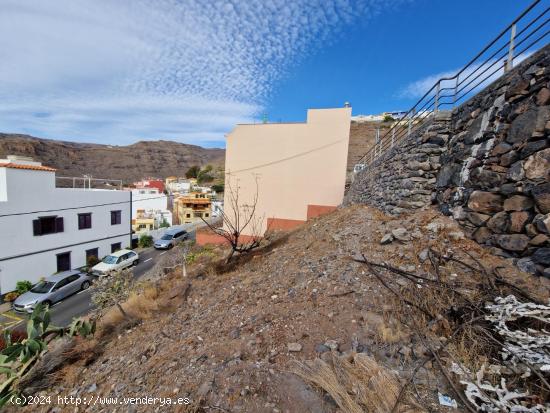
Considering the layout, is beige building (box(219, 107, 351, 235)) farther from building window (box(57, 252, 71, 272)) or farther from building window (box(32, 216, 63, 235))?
building window (box(57, 252, 71, 272))

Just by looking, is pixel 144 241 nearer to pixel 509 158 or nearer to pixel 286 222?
pixel 286 222

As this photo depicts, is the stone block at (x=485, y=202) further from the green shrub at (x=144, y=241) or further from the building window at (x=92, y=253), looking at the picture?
the green shrub at (x=144, y=241)

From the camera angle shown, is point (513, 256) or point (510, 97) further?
point (510, 97)

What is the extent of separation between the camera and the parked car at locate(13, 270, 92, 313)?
→ 1140 cm

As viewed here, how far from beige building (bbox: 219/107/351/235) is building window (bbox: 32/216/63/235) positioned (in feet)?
37.9

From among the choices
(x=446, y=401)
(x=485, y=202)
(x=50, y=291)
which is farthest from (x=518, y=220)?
(x=50, y=291)

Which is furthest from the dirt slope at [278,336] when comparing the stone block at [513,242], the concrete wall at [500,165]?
the concrete wall at [500,165]

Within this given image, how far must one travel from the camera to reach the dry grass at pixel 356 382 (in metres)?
2.03

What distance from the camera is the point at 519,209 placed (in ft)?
10.4

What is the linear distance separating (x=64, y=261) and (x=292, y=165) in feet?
53.3

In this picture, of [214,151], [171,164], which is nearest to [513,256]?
[171,164]

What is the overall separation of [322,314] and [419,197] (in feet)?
12.6

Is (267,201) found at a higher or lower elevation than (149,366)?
higher

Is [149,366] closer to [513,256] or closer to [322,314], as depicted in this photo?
[322,314]
